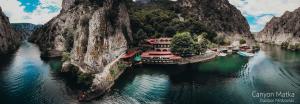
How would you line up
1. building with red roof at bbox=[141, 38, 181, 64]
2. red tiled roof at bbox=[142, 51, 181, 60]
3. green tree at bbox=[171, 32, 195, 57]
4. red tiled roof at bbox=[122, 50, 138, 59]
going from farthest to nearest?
green tree at bbox=[171, 32, 195, 57], red tiled roof at bbox=[142, 51, 181, 60], building with red roof at bbox=[141, 38, 181, 64], red tiled roof at bbox=[122, 50, 138, 59]

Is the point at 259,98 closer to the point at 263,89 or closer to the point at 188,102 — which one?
the point at 263,89

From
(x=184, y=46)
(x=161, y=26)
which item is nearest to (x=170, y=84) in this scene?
(x=184, y=46)

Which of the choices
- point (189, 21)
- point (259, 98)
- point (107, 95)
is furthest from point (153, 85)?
point (189, 21)

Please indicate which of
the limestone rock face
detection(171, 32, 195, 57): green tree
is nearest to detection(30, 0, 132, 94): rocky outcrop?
the limestone rock face

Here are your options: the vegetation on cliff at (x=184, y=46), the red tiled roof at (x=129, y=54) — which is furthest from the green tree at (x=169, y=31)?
the red tiled roof at (x=129, y=54)

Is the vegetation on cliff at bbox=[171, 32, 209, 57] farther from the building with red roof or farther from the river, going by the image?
the river

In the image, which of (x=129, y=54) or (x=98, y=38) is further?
(x=129, y=54)

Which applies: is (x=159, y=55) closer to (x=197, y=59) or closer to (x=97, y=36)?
(x=197, y=59)

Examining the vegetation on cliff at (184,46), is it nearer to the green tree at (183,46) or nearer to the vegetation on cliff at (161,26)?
the green tree at (183,46)
